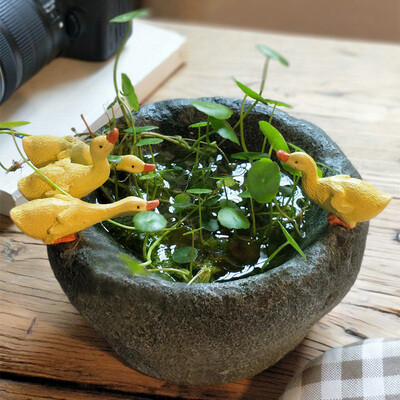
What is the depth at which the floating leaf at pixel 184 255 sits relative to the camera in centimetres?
55

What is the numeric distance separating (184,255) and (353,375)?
0.19 metres

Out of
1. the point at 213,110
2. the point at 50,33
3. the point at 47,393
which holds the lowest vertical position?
the point at 47,393

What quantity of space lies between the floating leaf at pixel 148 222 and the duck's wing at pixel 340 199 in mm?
146

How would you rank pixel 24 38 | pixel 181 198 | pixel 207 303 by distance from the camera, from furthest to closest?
pixel 24 38
pixel 181 198
pixel 207 303

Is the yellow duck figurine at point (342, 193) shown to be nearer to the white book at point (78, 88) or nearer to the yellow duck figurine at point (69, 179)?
the yellow duck figurine at point (69, 179)

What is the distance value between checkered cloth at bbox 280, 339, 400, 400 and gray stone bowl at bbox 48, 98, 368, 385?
4cm

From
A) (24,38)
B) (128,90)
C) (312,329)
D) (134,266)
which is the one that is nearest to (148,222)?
(134,266)

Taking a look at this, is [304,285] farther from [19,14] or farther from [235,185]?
[19,14]

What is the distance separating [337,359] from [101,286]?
240 millimetres

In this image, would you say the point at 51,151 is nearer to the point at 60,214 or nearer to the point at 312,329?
the point at 60,214

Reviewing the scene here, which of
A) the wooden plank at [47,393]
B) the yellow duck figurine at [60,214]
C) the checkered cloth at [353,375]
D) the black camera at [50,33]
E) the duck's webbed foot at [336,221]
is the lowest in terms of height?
the wooden plank at [47,393]

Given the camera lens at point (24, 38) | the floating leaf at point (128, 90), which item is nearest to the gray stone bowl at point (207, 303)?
the floating leaf at point (128, 90)

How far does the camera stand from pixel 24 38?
0.92 metres

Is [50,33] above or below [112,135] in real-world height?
below
